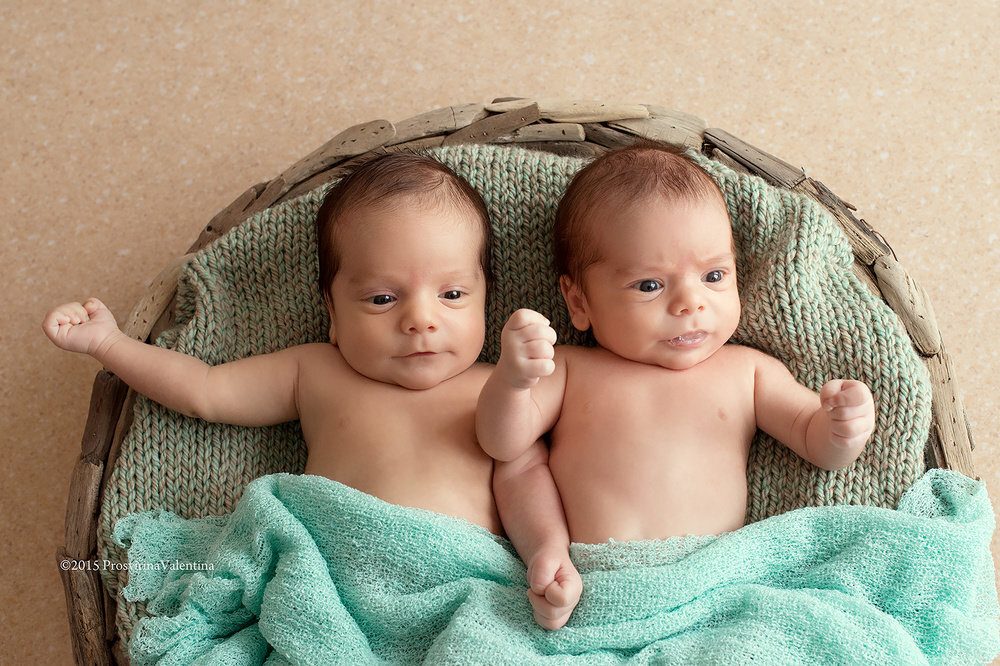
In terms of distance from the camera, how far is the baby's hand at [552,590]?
107 centimetres

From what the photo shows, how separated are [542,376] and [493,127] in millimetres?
468

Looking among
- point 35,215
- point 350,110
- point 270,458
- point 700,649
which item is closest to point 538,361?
point 700,649

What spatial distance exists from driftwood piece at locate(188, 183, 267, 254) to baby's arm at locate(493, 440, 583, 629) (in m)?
0.59

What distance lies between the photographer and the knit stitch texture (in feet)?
4.08

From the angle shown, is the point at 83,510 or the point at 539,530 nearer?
the point at 539,530

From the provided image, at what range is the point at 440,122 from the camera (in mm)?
1443

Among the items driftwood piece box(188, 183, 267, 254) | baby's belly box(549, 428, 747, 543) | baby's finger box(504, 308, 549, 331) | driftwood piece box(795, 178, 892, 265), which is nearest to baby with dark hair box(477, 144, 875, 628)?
baby's belly box(549, 428, 747, 543)

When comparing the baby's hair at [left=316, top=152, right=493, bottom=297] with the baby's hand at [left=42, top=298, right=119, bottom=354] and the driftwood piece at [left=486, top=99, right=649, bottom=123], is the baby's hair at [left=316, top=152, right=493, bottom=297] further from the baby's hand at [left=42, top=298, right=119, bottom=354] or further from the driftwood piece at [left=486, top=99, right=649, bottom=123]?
the baby's hand at [left=42, top=298, right=119, bottom=354]

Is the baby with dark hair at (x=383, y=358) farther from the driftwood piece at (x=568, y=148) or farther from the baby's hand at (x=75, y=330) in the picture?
the driftwood piece at (x=568, y=148)

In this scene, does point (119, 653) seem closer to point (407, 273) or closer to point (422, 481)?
point (422, 481)

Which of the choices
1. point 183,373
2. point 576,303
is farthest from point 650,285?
point 183,373

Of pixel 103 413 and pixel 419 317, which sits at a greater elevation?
pixel 419 317

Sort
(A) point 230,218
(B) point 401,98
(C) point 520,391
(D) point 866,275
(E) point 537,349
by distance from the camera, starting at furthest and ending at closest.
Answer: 1. (B) point 401,98
2. (A) point 230,218
3. (D) point 866,275
4. (C) point 520,391
5. (E) point 537,349

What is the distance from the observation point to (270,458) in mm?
1375
